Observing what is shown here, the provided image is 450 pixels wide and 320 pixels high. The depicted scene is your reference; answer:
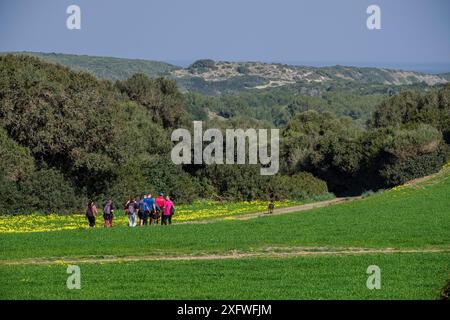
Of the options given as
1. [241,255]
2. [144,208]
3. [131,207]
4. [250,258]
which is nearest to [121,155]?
[144,208]

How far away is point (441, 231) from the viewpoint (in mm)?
34969

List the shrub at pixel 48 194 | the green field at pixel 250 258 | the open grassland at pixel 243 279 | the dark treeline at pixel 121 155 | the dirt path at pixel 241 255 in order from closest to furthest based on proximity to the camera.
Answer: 1. the open grassland at pixel 243 279
2. the green field at pixel 250 258
3. the dirt path at pixel 241 255
4. the shrub at pixel 48 194
5. the dark treeline at pixel 121 155

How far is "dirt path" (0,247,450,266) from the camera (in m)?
28.7

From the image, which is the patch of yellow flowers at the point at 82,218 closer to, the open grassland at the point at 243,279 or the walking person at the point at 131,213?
the walking person at the point at 131,213

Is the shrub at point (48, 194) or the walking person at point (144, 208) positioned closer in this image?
the walking person at point (144, 208)

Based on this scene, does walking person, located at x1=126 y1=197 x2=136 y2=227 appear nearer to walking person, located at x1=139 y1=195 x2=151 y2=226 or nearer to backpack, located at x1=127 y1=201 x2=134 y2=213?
backpack, located at x1=127 y1=201 x2=134 y2=213

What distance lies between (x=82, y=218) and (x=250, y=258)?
80.3 ft

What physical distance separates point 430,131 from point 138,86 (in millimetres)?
37629

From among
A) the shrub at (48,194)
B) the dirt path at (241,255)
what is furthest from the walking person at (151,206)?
the shrub at (48,194)

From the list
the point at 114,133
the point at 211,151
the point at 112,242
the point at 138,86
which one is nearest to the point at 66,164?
the point at 114,133

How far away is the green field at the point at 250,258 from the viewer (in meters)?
21.6

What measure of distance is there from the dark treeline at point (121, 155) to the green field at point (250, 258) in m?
19.6

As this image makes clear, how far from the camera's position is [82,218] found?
51.3 meters

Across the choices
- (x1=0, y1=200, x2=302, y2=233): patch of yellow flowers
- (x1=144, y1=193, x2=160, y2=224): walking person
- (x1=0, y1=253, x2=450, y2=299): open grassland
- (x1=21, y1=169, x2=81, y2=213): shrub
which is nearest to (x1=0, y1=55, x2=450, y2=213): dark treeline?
(x1=21, y1=169, x2=81, y2=213): shrub
